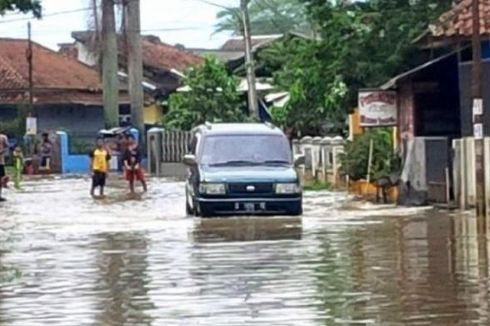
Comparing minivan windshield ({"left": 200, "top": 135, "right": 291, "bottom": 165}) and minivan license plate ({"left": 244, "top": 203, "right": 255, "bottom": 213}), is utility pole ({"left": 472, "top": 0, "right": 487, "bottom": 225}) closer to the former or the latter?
minivan windshield ({"left": 200, "top": 135, "right": 291, "bottom": 165})

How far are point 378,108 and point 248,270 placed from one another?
20097mm

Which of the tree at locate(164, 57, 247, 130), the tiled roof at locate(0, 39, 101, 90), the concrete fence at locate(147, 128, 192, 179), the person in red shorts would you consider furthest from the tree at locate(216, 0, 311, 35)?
the person in red shorts

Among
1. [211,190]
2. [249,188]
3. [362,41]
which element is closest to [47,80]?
[362,41]

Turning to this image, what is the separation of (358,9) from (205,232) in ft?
51.5

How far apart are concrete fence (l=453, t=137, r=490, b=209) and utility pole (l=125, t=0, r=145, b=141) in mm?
36806

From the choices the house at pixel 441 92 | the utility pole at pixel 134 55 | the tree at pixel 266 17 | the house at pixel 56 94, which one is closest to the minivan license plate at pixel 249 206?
the house at pixel 441 92

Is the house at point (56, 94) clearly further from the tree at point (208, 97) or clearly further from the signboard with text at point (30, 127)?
the tree at point (208, 97)

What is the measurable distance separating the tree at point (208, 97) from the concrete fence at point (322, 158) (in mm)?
13761

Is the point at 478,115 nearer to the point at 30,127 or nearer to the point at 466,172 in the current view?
the point at 466,172

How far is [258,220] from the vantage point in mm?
26938

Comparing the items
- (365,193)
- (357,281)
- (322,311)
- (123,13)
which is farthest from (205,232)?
(123,13)

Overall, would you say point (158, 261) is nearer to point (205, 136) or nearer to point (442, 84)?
point (205, 136)

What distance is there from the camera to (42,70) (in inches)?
3061

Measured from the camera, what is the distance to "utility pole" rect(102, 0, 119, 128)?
63969 millimetres
